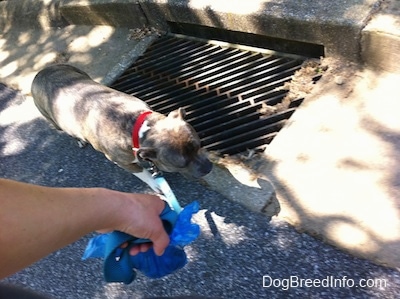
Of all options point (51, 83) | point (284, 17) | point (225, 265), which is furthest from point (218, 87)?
point (225, 265)

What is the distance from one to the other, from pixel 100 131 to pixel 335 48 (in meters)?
2.03

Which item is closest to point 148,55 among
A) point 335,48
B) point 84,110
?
point 84,110

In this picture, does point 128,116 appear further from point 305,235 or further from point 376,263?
point 376,263

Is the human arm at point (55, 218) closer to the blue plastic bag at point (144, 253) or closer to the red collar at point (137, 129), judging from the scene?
the blue plastic bag at point (144, 253)

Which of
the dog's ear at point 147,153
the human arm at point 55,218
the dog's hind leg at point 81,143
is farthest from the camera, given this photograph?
the dog's hind leg at point 81,143

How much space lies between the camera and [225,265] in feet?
10.5

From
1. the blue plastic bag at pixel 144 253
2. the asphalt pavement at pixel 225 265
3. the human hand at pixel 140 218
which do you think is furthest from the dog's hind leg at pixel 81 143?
the human hand at pixel 140 218

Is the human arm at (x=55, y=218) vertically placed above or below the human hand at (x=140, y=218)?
above

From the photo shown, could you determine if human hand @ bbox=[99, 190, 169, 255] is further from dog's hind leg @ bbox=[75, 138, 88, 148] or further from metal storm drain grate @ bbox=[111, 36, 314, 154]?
dog's hind leg @ bbox=[75, 138, 88, 148]

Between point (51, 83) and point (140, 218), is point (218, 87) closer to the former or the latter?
point (51, 83)

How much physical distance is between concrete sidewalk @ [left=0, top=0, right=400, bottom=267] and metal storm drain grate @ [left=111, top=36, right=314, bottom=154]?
254 millimetres

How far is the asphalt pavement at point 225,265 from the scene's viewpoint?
113 inches

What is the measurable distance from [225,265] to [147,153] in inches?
37.0

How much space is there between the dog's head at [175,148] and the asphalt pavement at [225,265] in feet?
1.10
